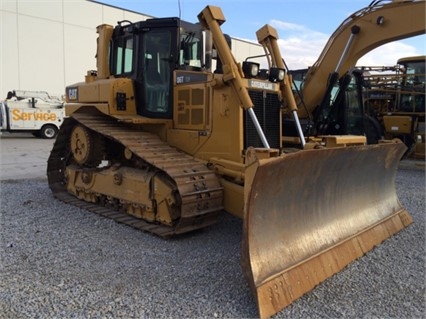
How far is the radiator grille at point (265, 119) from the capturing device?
17.4ft

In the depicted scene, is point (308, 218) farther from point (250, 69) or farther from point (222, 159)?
point (250, 69)

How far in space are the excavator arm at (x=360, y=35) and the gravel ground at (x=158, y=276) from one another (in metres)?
3.45

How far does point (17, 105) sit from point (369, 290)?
61.4ft

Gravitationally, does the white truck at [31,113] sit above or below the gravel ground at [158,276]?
above

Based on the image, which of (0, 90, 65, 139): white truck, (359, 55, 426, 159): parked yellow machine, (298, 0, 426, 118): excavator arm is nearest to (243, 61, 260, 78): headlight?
(298, 0, 426, 118): excavator arm

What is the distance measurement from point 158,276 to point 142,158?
1.82m

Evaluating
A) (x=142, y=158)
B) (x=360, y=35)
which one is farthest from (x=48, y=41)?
(x=142, y=158)

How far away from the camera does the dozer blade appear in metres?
3.49

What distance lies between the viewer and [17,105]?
19062 millimetres

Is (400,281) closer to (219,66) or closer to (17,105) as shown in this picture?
(219,66)

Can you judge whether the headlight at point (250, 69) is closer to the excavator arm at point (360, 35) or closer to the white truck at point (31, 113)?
the excavator arm at point (360, 35)

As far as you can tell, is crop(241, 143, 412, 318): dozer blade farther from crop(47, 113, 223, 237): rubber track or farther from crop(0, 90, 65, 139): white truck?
crop(0, 90, 65, 139): white truck

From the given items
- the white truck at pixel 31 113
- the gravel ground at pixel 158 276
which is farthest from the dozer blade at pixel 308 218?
the white truck at pixel 31 113

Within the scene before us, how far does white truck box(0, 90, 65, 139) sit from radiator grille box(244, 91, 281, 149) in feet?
51.2
